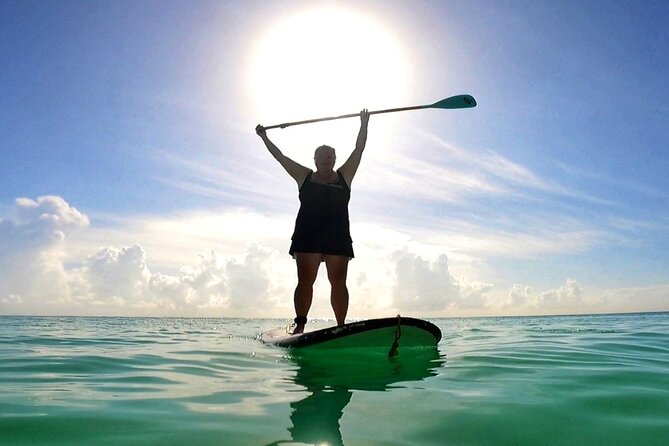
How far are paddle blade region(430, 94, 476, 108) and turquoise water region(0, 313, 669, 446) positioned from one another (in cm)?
517

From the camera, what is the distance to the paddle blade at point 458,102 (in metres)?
9.27

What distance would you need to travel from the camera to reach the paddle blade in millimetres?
9266

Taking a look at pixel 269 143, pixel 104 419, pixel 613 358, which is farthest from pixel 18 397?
pixel 613 358

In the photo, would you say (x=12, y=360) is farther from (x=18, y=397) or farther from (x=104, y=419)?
(x=104, y=419)

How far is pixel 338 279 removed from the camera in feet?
23.8

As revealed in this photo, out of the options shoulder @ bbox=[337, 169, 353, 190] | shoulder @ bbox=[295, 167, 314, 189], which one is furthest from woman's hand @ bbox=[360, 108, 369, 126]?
shoulder @ bbox=[295, 167, 314, 189]

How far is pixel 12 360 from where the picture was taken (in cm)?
596

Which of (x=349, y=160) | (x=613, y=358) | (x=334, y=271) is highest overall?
(x=349, y=160)

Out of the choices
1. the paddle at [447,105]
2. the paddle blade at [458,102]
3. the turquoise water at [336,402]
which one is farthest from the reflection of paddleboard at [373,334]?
Answer: the paddle blade at [458,102]

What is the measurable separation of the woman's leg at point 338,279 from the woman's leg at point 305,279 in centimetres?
19

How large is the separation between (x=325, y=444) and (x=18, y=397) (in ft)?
8.21

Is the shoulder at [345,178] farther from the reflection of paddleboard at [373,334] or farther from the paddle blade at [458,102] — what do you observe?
the paddle blade at [458,102]

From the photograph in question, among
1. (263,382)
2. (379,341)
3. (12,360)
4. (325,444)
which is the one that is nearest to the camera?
(325,444)

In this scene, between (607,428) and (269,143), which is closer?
(607,428)
